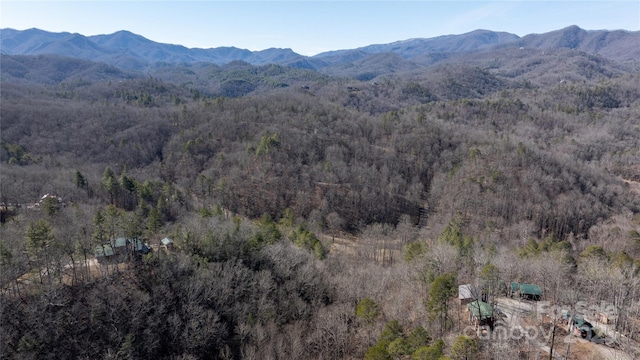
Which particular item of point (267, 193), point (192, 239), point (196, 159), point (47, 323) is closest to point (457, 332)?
point (192, 239)

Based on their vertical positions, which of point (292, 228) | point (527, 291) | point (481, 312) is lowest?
point (292, 228)

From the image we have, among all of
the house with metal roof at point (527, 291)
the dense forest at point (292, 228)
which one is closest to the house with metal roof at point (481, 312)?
the dense forest at point (292, 228)

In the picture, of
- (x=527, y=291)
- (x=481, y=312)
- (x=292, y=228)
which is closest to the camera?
(x=481, y=312)

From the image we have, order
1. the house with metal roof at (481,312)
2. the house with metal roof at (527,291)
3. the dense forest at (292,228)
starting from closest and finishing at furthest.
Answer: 1. the house with metal roof at (481,312)
2. the dense forest at (292,228)
3. the house with metal roof at (527,291)

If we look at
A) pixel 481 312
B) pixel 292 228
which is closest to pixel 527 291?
pixel 481 312

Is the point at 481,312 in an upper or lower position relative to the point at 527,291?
upper

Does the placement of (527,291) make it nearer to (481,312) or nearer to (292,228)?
(481,312)

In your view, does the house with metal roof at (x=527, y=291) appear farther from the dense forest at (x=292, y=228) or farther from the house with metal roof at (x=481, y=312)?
the house with metal roof at (x=481, y=312)

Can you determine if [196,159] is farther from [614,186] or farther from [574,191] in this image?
[614,186]
